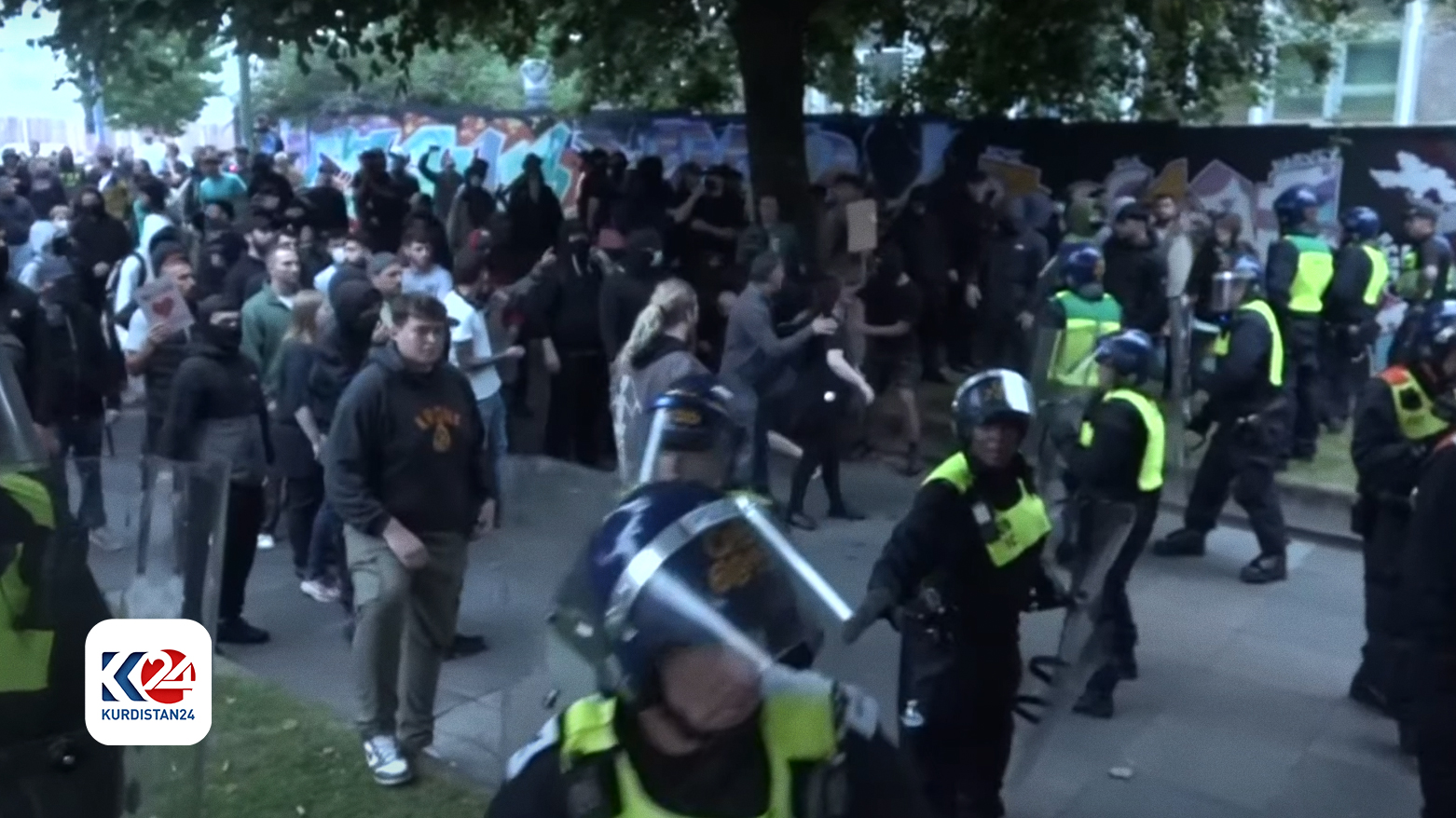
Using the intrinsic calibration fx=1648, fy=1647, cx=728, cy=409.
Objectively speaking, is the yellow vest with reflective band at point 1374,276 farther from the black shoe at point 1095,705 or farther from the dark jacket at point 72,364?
the dark jacket at point 72,364

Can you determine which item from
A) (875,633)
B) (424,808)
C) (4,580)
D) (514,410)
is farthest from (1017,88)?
(4,580)

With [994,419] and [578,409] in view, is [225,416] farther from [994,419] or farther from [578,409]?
[578,409]

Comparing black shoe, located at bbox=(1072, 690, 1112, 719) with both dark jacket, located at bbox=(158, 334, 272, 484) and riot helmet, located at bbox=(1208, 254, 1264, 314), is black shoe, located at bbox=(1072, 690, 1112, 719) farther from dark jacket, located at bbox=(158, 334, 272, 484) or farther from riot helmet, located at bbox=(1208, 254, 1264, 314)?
dark jacket, located at bbox=(158, 334, 272, 484)

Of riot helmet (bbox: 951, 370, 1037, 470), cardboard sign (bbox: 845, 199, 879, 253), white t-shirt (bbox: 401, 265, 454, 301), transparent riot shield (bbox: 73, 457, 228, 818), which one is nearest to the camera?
transparent riot shield (bbox: 73, 457, 228, 818)

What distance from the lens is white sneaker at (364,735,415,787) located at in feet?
19.0

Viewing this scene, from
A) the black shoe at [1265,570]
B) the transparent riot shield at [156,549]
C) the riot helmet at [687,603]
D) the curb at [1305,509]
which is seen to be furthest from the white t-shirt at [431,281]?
the riot helmet at [687,603]

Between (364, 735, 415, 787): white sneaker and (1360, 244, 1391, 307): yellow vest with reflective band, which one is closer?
(364, 735, 415, 787): white sneaker

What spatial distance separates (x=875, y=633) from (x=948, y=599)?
297cm

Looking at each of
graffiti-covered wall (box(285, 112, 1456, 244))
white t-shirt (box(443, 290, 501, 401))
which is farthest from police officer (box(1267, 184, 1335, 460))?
white t-shirt (box(443, 290, 501, 401))

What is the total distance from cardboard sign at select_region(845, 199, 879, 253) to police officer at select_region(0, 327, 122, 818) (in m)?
9.07

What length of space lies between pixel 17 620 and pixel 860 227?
31.0ft

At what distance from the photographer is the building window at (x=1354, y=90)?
22.8m

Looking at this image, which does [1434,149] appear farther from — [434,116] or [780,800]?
[434,116]

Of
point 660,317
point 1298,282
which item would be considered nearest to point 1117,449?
point 660,317
